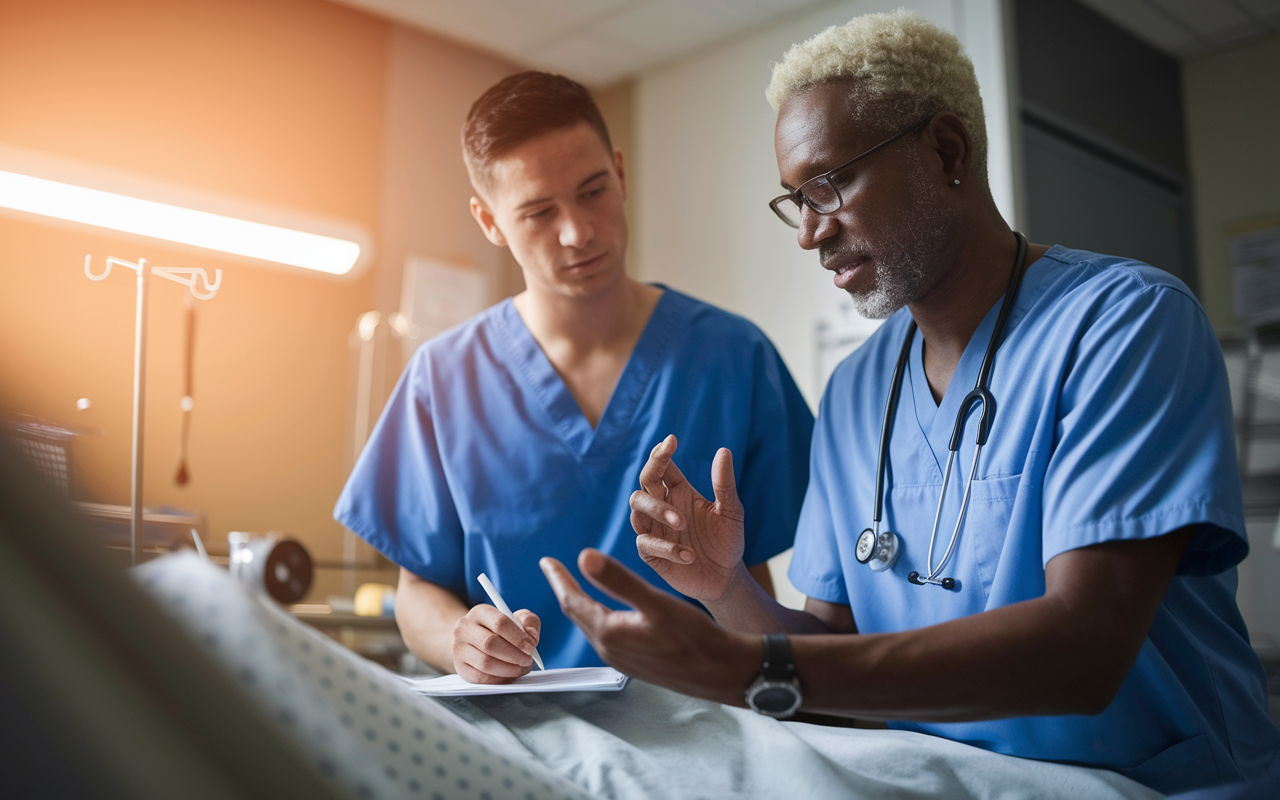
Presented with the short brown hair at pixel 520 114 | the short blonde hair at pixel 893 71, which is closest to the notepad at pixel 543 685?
the short blonde hair at pixel 893 71

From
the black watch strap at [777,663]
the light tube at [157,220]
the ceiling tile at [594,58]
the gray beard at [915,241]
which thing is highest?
the ceiling tile at [594,58]

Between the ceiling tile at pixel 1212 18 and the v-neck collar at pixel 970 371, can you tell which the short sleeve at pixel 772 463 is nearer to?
the v-neck collar at pixel 970 371

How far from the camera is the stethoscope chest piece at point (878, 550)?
0.98 meters

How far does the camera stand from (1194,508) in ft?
2.34

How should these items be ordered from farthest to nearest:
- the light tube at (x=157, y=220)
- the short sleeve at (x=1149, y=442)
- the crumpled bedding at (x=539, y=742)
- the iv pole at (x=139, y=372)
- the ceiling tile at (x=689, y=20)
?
the ceiling tile at (x=689, y=20) → the light tube at (x=157, y=220) → the iv pole at (x=139, y=372) → the short sleeve at (x=1149, y=442) → the crumpled bedding at (x=539, y=742)

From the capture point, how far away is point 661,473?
3.11 feet

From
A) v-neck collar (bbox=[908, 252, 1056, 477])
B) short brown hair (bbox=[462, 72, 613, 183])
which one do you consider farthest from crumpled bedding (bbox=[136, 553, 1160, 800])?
short brown hair (bbox=[462, 72, 613, 183])

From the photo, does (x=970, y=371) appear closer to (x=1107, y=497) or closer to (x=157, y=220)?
(x=1107, y=497)

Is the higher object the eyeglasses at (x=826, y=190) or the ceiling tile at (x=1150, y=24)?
the ceiling tile at (x=1150, y=24)

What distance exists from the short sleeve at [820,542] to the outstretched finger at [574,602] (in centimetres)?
53

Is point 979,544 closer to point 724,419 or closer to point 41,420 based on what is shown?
point 724,419

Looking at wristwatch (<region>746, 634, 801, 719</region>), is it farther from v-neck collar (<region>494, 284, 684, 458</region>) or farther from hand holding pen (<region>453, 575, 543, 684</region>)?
v-neck collar (<region>494, 284, 684, 458</region>)

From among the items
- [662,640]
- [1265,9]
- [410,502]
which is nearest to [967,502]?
[662,640]

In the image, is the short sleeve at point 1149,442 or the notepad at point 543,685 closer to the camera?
the short sleeve at point 1149,442
